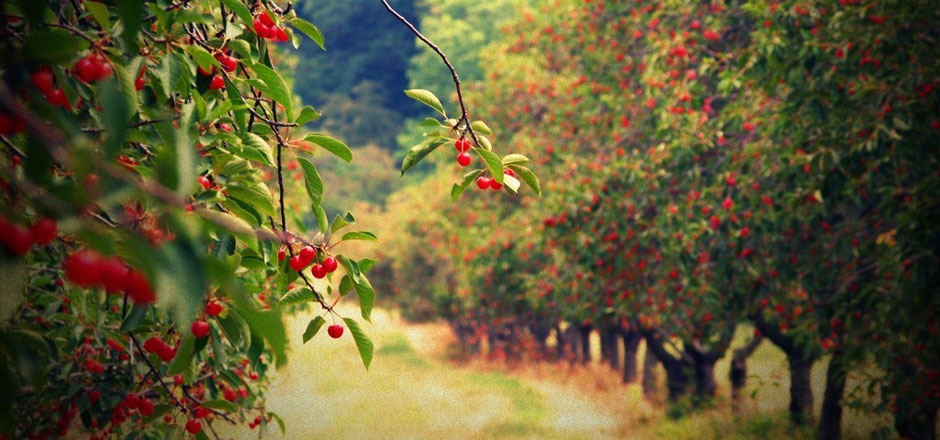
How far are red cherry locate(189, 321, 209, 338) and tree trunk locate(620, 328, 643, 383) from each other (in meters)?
12.9

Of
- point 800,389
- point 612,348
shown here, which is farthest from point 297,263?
point 612,348

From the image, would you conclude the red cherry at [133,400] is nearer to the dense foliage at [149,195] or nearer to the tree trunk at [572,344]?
the dense foliage at [149,195]

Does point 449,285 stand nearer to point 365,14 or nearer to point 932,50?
point 932,50

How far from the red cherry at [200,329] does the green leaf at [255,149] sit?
56 centimetres

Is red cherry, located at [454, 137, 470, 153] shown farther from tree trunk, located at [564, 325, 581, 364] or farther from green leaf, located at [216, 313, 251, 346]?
tree trunk, located at [564, 325, 581, 364]

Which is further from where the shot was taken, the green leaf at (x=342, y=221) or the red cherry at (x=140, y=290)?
the green leaf at (x=342, y=221)

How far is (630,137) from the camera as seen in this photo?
890cm

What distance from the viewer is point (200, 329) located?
1.94 meters

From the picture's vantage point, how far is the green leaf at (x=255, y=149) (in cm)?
222

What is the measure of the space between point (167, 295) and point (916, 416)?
7.18 metres

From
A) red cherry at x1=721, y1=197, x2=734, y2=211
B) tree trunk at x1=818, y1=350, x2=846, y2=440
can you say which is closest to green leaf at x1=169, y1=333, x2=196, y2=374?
red cherry at x1=721, y1=197, x2=734, y2=211

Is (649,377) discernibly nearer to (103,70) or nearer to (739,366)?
(739,366)

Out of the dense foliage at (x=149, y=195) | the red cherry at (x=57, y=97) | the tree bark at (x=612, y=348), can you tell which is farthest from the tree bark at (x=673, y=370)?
the red cherry at (x=57, y=97)

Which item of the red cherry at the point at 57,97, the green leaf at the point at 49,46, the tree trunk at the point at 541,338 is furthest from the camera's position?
the tree trunk at the point at 541,338
